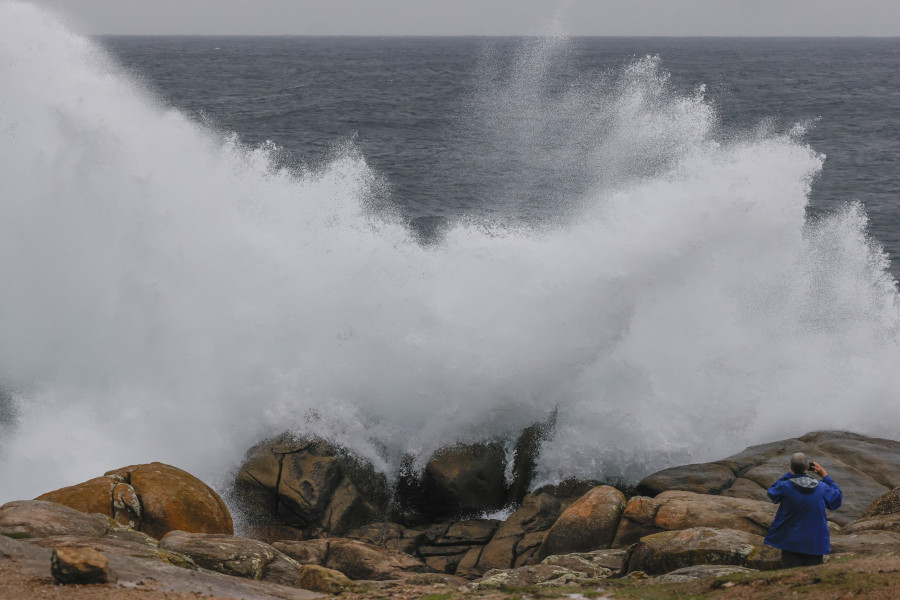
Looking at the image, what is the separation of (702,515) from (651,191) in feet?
28.3

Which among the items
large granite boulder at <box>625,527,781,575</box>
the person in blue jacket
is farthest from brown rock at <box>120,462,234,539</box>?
the person in blue jacket

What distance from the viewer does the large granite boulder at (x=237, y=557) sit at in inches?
372

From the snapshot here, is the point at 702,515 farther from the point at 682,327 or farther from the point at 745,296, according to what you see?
the point at 745,296

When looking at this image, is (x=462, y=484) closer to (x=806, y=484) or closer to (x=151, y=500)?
(x=151, y=500)

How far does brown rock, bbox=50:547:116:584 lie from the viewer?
7441mm

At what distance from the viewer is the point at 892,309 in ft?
62.1

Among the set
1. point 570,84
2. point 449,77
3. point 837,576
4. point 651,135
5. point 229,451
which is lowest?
point 837,576

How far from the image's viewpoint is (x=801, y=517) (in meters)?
8.42

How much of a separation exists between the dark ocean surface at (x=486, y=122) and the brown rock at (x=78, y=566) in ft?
59.6

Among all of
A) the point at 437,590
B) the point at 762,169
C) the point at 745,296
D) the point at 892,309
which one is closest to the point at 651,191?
the point at 762,169

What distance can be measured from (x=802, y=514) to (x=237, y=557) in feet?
20.4

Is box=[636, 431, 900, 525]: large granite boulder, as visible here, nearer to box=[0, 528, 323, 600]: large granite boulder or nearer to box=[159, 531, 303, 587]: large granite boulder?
box=[159, 531, 303, 587]: large granite boulder

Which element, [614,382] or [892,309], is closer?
[614,382]

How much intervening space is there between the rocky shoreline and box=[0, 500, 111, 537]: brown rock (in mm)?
26
